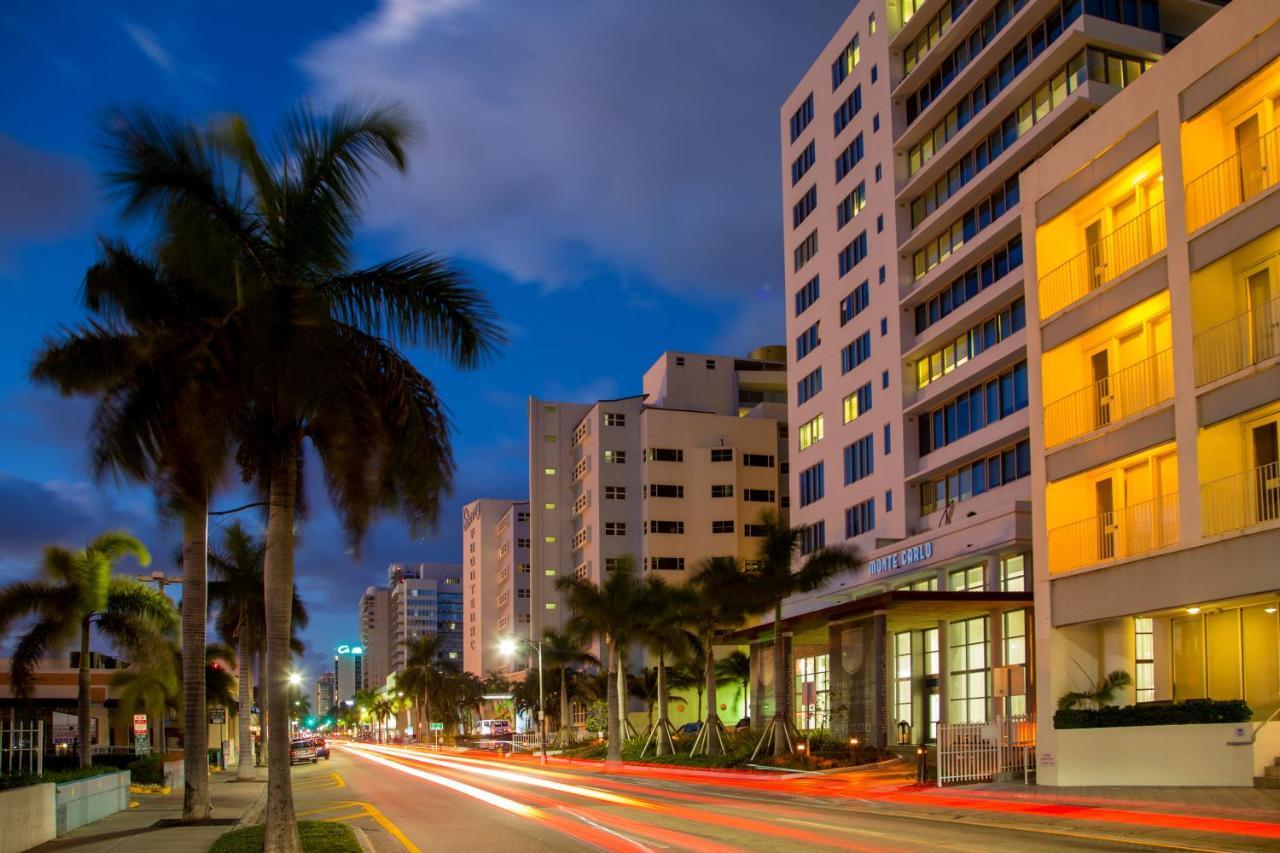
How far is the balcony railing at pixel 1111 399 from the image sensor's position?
1151 inches

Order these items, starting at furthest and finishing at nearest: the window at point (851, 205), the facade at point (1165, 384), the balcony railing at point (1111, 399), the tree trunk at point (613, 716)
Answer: the window at point (851, 205) < the tree trunk at point (613, 716) < the balcony railing at point (1111, 399) < the facade at point (1165, 384)

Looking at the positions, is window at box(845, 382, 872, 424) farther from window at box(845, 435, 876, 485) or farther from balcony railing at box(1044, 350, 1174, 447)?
balcony railing at box(1044, 350, 1174, 447)

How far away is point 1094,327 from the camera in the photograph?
31.1m

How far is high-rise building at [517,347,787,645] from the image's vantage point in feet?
358

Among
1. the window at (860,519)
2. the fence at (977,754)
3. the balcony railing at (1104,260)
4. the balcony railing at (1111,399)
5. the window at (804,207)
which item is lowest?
the fence at (977,754)

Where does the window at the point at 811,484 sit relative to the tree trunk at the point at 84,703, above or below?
above

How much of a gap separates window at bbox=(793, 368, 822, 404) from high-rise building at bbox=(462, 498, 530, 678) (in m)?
74.9

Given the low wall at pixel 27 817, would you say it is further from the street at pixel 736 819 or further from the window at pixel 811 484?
the window at pixel 811 484

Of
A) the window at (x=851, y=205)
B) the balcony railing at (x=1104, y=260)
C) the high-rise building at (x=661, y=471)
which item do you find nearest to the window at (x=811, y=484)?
the window at (x=851, y=205)

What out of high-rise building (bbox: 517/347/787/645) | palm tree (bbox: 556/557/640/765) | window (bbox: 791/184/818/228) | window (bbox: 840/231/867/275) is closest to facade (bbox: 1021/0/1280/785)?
palm tree (bbox: 556/557/640/765)

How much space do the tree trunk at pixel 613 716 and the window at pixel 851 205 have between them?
85.7 ft

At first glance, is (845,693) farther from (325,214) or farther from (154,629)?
(325,214)

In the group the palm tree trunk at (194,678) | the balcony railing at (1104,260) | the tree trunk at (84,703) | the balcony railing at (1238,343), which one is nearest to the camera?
the balcony railing at (1238,343)

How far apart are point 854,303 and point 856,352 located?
8.82 feet
